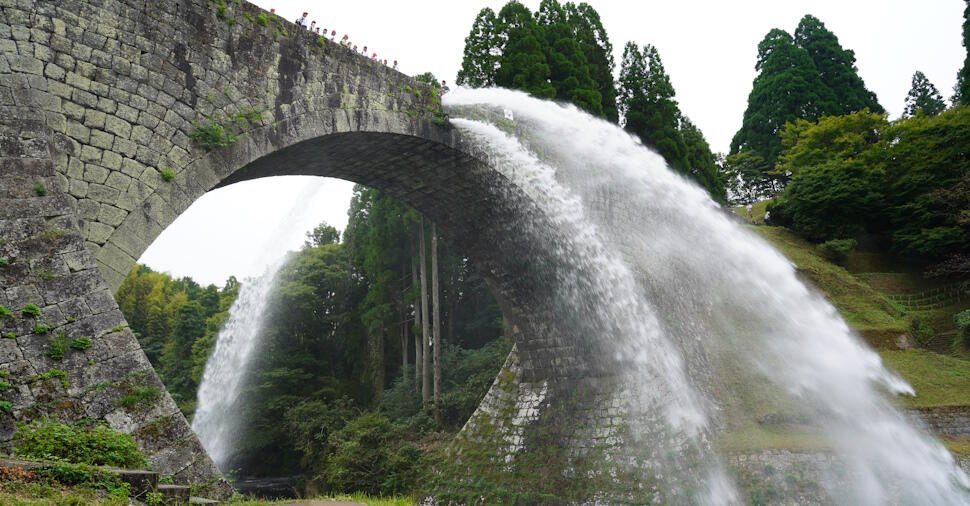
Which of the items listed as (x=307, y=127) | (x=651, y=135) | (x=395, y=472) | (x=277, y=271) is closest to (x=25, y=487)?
(x=307, y=127)

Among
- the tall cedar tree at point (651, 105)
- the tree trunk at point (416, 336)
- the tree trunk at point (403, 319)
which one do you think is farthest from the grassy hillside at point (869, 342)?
the tree trunk at point (403, 319)

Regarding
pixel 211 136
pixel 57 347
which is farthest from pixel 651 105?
pixel 57 347

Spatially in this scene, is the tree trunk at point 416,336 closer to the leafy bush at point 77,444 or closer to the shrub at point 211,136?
the shrub at point 211,136

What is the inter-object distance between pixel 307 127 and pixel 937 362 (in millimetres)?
14223

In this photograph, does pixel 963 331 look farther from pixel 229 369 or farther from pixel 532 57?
pixel 229 369

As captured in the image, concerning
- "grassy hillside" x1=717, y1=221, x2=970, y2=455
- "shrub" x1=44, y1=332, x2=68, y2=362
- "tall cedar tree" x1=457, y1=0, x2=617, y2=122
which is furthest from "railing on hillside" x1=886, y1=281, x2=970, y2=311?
"shrub" x1=44, y1=332, x2=68, y2=362

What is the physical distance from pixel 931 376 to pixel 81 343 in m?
15.4

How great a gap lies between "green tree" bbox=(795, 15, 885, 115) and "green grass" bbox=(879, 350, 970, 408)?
22.2m

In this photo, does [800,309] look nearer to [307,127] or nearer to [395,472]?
[395,472]

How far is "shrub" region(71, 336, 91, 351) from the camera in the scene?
6043 millimetres

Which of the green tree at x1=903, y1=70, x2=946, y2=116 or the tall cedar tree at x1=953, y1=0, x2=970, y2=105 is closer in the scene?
the tall cedar tree at x1=953, y1=0, x2=970, y2=105

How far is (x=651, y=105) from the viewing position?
2175cm

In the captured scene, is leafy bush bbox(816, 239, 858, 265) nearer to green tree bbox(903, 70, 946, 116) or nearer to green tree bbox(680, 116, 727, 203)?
green tree bbox(680, 116, 727, 203)

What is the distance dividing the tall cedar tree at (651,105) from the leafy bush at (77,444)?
18114 mm
